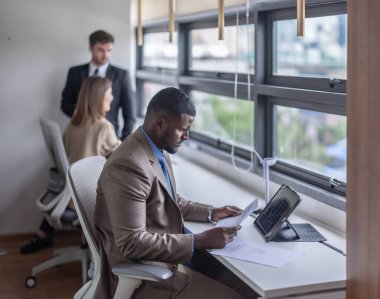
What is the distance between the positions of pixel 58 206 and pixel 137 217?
1721 mm

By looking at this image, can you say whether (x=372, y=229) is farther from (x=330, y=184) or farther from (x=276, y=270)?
(x=330, y=184)

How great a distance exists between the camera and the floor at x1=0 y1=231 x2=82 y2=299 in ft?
12.9

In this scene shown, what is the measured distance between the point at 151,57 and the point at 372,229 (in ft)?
14.2

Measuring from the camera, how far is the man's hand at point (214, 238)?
7.53 ft

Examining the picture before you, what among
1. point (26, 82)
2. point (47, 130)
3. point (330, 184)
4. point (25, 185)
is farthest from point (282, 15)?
point (25, 185)

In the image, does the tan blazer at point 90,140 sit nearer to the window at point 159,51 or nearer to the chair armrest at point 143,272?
the window at point 159,51

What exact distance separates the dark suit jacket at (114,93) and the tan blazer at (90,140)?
613mm

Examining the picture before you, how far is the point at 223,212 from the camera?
108 inches

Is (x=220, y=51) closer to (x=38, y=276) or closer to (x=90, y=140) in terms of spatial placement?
(x=90, y=140)

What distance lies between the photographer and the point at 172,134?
2.39 m

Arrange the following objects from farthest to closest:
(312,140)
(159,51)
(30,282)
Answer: (159,51)
(30,282)
(312,140)

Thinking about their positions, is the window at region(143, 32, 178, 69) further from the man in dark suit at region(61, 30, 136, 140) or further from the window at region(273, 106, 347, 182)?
the window at region(273, 106, 347, 182)

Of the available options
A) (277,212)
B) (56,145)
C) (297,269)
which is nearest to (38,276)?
(56,145)

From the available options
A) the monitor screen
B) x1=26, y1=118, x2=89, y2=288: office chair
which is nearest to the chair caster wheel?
x1=26, y1=118, x2=89, y2=288: office chair
